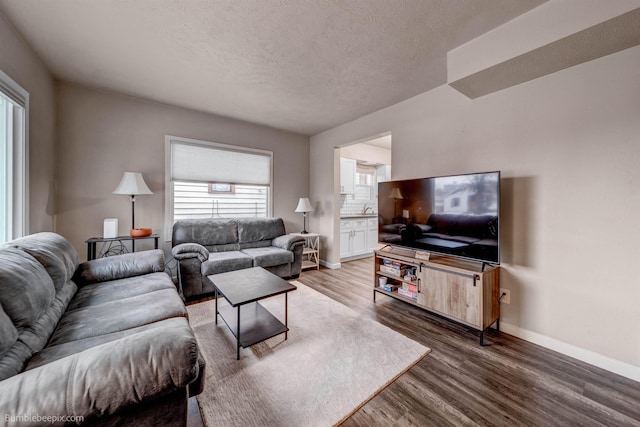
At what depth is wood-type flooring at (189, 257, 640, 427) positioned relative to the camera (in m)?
1.35

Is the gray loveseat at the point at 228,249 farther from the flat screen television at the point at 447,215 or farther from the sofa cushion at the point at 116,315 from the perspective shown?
the flat screen television at the point at 447,215

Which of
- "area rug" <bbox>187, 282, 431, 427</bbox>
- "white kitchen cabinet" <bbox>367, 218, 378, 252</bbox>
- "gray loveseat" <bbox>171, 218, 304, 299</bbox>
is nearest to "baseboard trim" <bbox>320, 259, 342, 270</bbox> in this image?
"gray loveseat" <bbox>171, 218, 304, 299</bbox>

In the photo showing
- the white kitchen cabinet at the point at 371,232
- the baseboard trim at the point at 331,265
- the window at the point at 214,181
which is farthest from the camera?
the white kitchen cabinet at the point at 371,232

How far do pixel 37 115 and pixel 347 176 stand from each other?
4.32m

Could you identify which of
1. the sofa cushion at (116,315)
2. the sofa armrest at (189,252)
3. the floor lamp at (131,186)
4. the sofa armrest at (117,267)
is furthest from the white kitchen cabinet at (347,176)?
the sofa cushion at (116,315)

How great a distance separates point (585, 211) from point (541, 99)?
0.99 meters

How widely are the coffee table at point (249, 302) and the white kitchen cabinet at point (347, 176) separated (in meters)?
3.03

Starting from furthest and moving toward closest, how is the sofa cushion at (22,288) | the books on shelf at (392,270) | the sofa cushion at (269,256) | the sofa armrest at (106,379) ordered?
the sofa cushion at (269,256) → the books on shelf at (392,270) → the sofa cushion at (22,288) → the sofa armrest at (106,379)

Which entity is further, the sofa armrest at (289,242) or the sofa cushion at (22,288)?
the sofa armrest at (289,242)

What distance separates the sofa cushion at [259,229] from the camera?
3.76m

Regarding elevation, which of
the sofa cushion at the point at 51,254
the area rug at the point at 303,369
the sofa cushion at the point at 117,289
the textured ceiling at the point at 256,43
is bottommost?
the area rug at the point at 303,369

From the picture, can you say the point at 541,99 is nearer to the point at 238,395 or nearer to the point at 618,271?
the point at 618,271

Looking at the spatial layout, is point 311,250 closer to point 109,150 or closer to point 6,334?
point 109,150

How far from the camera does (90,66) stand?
7.98ft
